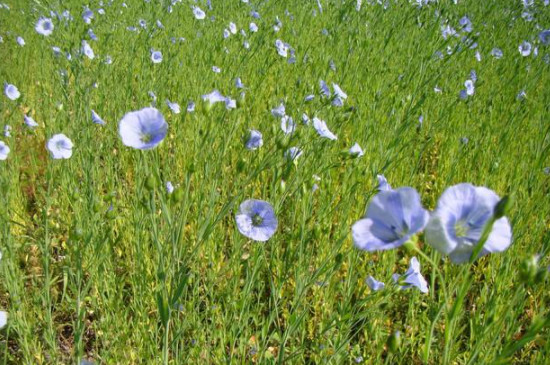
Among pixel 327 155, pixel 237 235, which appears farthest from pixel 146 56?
pixel 237 235

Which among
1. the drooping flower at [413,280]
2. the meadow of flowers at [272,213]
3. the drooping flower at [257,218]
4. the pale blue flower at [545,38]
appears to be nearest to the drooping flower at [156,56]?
the meadow of flowers at [272,213]

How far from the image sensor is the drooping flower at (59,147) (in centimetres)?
179

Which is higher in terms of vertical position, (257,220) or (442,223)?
(257,220)

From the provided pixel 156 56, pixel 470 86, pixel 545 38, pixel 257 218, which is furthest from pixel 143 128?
pixel 545 38

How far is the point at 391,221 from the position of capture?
0.72m

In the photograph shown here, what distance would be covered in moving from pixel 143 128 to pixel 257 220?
0.47m

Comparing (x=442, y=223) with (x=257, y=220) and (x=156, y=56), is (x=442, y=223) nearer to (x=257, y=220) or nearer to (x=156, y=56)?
(x=257, y=220)

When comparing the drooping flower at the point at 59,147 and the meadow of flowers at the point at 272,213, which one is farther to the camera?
the drooping flower at the point at 59,147

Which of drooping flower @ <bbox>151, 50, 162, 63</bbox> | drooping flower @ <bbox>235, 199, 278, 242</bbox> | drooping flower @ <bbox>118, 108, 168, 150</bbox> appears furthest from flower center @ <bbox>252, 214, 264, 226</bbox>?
drooping flower @ <bbox>151, 50, 162, 63</bbox>

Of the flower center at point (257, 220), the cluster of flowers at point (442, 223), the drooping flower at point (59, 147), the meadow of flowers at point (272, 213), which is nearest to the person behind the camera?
the cluster of flowers at point (442, 223)

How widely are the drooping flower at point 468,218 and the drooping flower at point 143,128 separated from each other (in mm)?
699

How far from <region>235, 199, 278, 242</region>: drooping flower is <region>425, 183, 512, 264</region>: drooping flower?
73 cm

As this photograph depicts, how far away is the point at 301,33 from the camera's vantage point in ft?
14.6

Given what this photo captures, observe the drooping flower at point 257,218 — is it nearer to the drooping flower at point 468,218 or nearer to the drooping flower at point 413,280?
the drooping flower at point 413,280
